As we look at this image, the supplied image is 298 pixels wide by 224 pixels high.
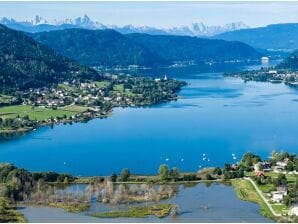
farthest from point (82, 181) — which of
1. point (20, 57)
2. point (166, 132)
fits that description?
point (20, 57)

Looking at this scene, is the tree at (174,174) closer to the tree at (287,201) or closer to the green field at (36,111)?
the tree at (287,201)

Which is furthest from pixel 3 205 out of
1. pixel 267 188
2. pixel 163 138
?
pixel 163 138

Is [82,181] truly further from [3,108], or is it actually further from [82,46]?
[82,46]

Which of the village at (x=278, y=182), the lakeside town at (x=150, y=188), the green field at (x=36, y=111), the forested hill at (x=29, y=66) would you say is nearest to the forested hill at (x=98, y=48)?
the forested hill at (x=29, y=66)

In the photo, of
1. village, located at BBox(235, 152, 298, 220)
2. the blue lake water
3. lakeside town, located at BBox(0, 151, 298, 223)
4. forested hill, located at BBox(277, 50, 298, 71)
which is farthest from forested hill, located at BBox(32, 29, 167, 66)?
lakeside town, located at BBox(0, 151, 298, 223)

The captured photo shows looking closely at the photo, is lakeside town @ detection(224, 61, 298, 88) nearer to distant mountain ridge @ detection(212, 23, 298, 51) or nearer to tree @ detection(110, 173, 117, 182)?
tree @ detection(110, 173, 117, 182)

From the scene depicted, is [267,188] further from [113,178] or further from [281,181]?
[113,178]
